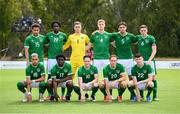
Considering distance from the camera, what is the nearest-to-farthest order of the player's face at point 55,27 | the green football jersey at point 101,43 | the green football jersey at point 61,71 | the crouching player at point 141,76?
the crouching player at point 141,76 < the green football jersey at point 61,71 < the player's face at point 55,27 < the green football jersey at point 101,43

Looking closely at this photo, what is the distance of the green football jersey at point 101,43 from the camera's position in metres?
12.0

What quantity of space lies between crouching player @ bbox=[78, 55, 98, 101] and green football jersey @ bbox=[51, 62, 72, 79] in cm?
26

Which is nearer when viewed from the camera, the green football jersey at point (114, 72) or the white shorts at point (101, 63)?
the green football jersey at point (114, 72)

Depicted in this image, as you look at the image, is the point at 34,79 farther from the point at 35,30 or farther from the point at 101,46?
the point at 101,46

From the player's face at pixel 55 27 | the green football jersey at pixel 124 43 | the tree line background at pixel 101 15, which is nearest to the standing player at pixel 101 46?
the green football jersey at pixel 124 43

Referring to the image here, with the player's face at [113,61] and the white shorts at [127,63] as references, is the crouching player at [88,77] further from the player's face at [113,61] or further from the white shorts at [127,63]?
the white shorts at [127,63]

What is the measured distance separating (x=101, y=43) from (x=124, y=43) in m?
0.56

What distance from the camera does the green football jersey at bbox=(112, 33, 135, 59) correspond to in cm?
1189

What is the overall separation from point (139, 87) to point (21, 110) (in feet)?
9.71

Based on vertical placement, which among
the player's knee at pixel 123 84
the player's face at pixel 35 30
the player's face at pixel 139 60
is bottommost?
the player's knee at pixel 123 84

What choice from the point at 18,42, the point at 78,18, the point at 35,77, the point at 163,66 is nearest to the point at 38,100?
the point at 35,77

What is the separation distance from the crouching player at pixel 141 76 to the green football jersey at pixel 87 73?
33.9 inches

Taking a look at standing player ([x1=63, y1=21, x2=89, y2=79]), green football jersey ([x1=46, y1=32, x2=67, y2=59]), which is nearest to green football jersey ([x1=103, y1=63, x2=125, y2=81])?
standing player ([x1=63, y1=21, x2=89, y2=79])

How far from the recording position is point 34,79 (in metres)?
11.4
